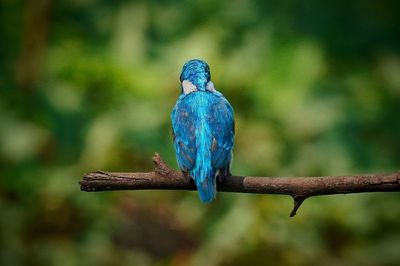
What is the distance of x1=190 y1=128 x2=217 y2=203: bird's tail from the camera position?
2.96 metres

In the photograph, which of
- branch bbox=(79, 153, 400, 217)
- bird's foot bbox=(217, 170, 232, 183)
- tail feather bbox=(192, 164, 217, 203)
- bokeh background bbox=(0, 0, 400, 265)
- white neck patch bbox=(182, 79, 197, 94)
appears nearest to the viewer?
branch bbox=(79, 153, 400, 217)

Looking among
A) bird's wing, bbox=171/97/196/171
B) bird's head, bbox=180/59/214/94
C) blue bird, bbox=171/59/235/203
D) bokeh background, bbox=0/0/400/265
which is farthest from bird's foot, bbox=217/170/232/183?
bokeh background, bbox=0/0/400/265

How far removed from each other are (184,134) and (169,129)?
2106 millimetres

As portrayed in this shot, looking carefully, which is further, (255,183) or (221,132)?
(221,132)

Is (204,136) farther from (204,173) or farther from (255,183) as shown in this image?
(255,183)

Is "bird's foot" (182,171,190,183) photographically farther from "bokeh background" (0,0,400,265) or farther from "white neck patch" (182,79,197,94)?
"bokeh background" (0,0,400,265)

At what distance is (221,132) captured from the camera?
3188 mm

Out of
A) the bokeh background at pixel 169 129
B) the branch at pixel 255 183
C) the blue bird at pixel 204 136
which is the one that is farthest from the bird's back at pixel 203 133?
the bokeh background at pixel 169 129

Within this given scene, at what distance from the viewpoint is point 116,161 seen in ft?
18.0

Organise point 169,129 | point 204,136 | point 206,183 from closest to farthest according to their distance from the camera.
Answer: point 206,183
point 204,136
point 169,129

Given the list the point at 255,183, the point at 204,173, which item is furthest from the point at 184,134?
the point at 255,183

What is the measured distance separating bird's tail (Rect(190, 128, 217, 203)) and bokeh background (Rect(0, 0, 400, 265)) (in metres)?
1.88

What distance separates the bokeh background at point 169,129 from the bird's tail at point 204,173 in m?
1.88

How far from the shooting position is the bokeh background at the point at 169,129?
17.1 ft
